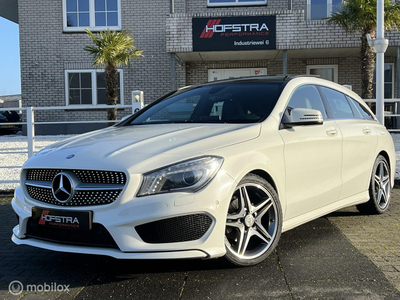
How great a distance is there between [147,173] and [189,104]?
1.75m

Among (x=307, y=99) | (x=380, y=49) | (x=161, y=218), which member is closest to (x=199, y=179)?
(x=161, y=218)

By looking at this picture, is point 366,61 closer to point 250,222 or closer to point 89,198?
point 250,222

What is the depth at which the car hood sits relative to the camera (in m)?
3.27

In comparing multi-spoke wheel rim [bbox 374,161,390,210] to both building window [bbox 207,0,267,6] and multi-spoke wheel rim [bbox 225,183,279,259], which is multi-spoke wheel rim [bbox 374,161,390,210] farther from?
building window [bbox 207,0,267,6]

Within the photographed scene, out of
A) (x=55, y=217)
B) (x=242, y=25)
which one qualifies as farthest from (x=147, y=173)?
(x=242, y=25)

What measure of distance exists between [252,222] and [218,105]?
1391 millimetres

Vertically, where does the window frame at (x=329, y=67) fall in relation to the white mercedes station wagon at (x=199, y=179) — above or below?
above

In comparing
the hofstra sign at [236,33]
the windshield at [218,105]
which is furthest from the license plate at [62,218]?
the hofstra sign at [236,33]

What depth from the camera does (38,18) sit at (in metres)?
18.2

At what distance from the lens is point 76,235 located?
3.28 metres

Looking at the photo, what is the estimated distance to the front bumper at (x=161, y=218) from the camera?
3100mm

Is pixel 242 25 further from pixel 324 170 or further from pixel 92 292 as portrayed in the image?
pixel 92 292

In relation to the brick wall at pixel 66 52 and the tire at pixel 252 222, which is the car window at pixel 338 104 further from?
the brick wall at pixel 66 52

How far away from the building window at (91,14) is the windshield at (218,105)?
14.2 metres
